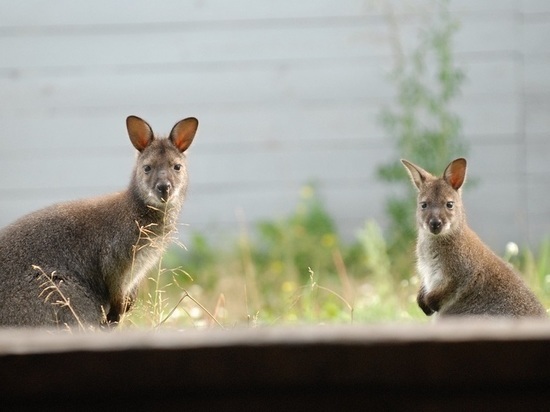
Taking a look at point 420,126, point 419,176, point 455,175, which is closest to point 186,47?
point 420,126

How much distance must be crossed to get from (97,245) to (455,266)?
1.61 metres

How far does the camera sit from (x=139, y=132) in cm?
482

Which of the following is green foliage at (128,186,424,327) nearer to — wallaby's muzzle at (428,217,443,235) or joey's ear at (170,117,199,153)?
wallaby's muzzle at (428,217,443,235)

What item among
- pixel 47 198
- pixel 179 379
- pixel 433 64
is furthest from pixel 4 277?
pixel 433 64

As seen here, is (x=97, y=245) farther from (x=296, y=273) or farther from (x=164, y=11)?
(x=164, y=11)

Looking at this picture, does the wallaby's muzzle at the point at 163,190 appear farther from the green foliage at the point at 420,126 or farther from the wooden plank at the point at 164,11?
the wooden plank at the point at 164,11

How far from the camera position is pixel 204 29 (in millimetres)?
8016

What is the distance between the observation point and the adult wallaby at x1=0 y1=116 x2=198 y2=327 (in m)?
4.09

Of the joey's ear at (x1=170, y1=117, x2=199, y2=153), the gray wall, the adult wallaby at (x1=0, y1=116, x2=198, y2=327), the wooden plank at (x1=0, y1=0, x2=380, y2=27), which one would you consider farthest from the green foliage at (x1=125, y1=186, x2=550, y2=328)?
the wooden plank at (x1=0, y1=0, x2=380, y2=27)

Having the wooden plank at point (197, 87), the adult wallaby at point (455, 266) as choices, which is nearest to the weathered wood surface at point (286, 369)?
the adult wallaby at point (455, 266)

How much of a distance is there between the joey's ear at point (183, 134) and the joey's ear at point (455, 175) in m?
1.24

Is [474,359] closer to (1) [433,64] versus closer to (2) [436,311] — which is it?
(2) [436,311]

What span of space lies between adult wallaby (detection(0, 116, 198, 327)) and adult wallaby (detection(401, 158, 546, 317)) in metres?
1.19

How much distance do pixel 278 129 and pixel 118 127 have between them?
126 centimetres
